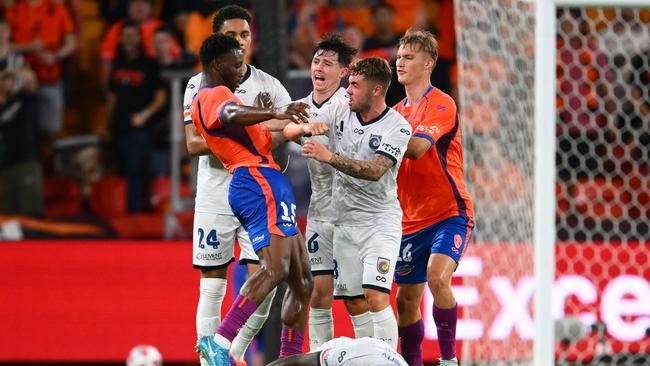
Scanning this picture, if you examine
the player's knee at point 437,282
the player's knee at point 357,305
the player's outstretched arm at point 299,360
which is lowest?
the player's outstretched arm at point 299,360

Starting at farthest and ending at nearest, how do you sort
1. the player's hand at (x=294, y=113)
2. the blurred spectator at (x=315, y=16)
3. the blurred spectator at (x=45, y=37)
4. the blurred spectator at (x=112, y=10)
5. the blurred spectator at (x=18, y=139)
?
the blurred spectator at (x=112, y=10)
the blurred spectator at (x=315, y=16)
the blurred spectator at (x=45, y=37)
the blurred spectator at (x=18, y=139)
the player's hand at (x=294, y=113)

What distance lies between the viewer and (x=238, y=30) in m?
7.91

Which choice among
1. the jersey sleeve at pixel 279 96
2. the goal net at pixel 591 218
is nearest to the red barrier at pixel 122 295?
the goal net at pixel 591 218

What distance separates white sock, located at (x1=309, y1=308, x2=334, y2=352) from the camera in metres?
7.86

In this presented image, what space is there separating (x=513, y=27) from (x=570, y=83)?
320 centimetres

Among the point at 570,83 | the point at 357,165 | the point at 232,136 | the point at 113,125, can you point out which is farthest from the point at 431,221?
the point at 113,125

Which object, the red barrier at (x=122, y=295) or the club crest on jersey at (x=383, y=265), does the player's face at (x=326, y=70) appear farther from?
the red barrier at (x=122, y=295)

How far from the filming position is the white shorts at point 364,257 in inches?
294

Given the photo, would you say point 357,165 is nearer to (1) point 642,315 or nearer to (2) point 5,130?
(1) point 642,315

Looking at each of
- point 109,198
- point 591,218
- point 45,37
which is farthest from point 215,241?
point 45,37

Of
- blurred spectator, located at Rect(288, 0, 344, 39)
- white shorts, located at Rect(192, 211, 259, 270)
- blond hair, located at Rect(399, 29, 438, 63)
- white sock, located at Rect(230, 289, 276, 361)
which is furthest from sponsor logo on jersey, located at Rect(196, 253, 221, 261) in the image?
blurred spectator, located at Rect(288, 0, 344, 39)

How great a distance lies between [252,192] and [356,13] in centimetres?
645

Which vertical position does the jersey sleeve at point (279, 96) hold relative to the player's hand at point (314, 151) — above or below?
above

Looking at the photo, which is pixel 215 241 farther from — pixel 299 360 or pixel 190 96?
pixel 299 360
